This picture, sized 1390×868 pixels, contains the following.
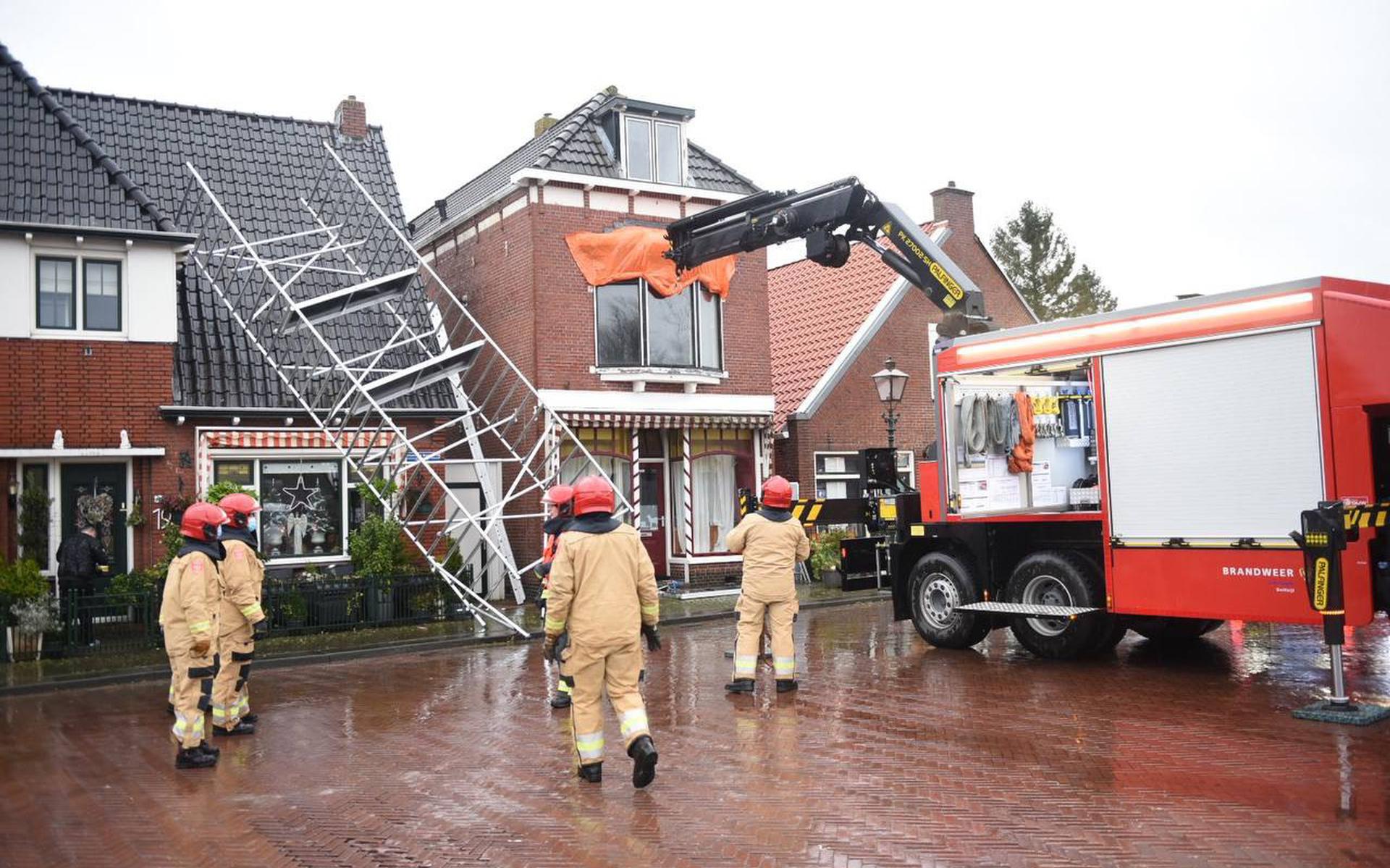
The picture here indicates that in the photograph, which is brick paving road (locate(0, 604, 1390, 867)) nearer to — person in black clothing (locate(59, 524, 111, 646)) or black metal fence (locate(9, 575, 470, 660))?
black metal fence (locate(9, 575, 470, 660))

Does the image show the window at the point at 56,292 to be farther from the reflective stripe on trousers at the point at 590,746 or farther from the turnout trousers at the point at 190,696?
the reflective stripe on trousers at the point at 590,746

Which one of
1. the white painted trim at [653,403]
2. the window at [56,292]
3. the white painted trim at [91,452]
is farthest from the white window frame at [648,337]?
the window at [56,292]

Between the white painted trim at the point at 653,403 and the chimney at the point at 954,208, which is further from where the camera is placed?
the chimney at the point at 954,208

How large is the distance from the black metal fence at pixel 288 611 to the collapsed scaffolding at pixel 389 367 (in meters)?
0.48

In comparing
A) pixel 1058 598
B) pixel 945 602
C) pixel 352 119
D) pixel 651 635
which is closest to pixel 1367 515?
pixel 1058 598

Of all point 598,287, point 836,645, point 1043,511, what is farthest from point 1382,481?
point 598,287

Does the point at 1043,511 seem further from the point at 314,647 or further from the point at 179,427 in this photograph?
the point at 179,427

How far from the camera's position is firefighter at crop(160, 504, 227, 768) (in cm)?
788

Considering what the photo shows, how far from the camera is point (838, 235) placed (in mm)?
12930

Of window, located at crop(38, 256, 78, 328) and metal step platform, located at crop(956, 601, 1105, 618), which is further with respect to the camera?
window, located at crop(38, 256, 78, 328)

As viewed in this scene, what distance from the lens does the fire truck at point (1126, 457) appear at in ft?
29.9

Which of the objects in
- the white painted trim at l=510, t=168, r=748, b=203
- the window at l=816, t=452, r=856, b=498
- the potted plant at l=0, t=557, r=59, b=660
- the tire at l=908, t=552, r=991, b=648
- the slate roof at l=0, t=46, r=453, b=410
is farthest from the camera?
the window at l=816, t=452, r=856, b=498

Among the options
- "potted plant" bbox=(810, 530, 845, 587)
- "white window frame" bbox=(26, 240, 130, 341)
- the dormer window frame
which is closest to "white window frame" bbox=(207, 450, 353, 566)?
"white window frame" bbox=(26, 240, 130, 341)

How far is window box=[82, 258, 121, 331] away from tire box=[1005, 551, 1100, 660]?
12.2 metres
